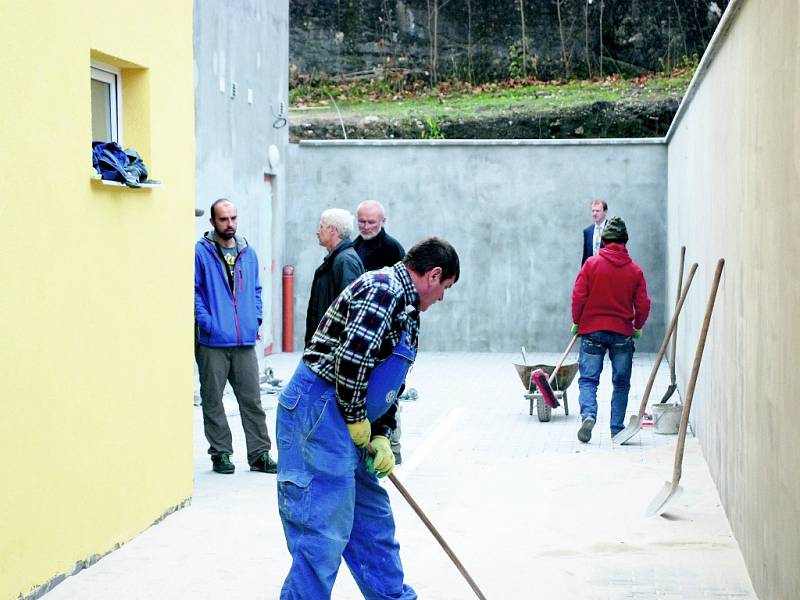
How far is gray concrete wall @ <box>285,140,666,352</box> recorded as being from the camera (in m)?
16.7

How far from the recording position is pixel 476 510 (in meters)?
7.66

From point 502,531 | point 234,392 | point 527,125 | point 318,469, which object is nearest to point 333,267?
point 234,392

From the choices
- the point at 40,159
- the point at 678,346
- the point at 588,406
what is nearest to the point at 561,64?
the point at 678,346

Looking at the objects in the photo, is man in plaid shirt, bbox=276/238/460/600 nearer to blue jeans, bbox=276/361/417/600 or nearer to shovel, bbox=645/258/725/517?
blue jeans, bbox=276/361/417/600

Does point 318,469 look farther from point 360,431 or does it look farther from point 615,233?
point 615,233

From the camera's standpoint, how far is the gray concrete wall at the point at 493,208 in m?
16.7

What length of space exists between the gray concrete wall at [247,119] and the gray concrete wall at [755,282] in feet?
16.6

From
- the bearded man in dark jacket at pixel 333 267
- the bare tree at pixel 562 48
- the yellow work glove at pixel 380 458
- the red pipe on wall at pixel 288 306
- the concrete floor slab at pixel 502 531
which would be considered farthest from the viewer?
the bare tree at pixel 562 48

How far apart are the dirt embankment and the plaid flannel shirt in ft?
68.2

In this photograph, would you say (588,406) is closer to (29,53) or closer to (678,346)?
(678,346)

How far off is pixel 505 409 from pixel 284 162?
Answer: 19.8 ft

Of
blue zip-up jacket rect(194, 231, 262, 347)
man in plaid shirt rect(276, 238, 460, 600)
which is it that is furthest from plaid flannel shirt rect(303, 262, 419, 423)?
blue zip-up jacket rect(194, 231, 262, 347)

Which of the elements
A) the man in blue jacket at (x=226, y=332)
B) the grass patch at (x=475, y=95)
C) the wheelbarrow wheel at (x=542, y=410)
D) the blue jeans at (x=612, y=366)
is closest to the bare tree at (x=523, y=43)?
the grass patch at (x=475, y=95)

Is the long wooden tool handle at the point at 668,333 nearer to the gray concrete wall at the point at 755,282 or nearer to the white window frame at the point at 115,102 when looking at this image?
the gray concrete wall at the point at 755,282
